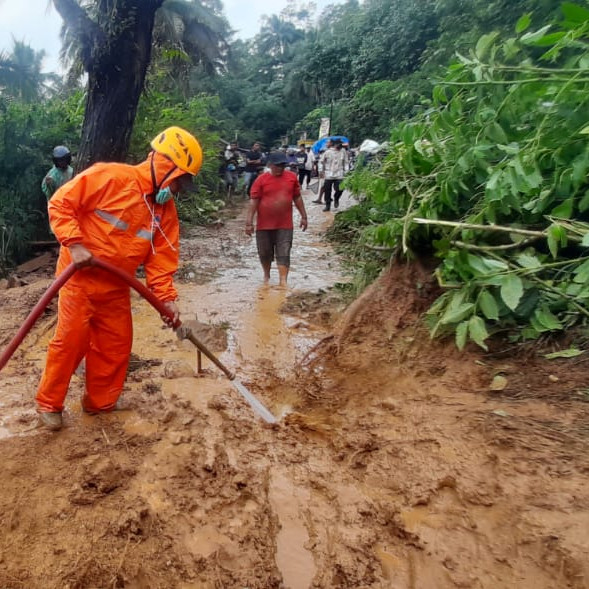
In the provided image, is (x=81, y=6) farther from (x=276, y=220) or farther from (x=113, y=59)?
(x=276, y=220)

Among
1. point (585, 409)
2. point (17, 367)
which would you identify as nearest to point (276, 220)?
point (17, 367)

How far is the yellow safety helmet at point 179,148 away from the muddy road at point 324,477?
1583mm

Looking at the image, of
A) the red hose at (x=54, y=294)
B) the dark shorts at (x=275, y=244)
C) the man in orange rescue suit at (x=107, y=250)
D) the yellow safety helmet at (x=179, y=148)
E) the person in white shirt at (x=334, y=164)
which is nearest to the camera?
the red hose at (x=54, y=294)

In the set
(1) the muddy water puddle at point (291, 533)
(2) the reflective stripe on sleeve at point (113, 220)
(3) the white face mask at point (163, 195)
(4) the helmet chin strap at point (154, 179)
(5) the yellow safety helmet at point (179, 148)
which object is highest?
(5) the yellow safety helmet at point (179, 148)

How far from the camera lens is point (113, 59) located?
529 cm

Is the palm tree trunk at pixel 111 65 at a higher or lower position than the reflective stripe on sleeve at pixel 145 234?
higher

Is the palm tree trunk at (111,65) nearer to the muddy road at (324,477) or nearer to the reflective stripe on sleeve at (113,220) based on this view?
the muddy road at (324,477)

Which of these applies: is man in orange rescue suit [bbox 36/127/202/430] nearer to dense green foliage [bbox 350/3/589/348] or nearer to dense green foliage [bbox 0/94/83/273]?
dense green foliage [bbox 350/3/589/348]

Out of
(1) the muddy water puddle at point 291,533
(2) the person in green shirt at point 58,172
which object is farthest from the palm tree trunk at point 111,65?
(1) the muddy water puddle at point 291,533

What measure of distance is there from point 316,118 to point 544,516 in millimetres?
31637

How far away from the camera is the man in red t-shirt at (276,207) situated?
645cm

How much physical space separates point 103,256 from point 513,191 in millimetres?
2297

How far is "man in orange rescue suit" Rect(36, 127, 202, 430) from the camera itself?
A: 2.85 meters

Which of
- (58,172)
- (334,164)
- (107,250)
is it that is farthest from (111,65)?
(334,164)
